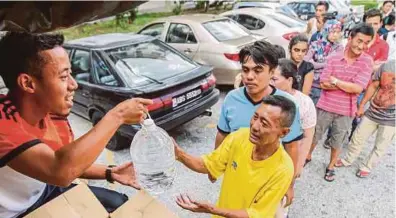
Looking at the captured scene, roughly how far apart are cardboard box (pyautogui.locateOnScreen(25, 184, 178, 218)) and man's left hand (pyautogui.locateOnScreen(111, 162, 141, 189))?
38 centimetres

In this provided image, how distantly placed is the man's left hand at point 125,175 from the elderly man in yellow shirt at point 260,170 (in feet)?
1.01

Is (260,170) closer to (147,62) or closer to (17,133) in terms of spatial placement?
(17,133)

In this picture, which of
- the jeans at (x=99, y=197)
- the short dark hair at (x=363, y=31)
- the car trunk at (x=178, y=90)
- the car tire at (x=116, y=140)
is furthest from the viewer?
the car tire at (x=116, y=140)

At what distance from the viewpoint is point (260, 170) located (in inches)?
68.4

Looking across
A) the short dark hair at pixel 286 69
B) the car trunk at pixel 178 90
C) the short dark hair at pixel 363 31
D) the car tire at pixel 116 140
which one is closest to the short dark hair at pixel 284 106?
the short dark hair at pixel 286 69

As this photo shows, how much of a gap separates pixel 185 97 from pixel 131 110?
318cm

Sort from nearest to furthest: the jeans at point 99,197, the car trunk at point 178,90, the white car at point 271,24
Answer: the jeans at point 99,197 → the car trunk at point 178,90 → the white car at point 271,24

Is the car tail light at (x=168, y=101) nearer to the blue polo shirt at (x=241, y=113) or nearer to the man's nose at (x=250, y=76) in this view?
the blue polo shirt at (x=241, y=113)

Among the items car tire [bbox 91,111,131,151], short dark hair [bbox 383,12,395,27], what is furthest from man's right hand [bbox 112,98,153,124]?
short dark hair [bbox 383,12,395,27]

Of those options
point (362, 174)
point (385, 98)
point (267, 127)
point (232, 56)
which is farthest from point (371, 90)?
point (232, 56)

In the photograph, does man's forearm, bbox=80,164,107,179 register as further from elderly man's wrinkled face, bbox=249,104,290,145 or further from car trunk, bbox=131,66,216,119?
car trunk, bbox=131,66,216,119

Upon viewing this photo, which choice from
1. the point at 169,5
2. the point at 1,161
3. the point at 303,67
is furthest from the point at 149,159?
the point at 169,5

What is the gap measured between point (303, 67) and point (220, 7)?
1528 centimetres

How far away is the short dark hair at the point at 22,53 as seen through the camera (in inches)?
48.0
